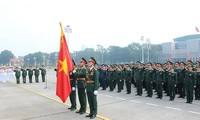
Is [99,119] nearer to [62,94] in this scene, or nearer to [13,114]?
[62,94]

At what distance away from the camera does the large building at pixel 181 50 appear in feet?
263

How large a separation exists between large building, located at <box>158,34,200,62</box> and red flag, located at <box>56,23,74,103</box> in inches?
2917

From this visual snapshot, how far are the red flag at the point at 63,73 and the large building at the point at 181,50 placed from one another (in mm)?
74085

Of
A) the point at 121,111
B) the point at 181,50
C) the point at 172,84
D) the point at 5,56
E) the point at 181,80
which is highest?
the point at 5,56

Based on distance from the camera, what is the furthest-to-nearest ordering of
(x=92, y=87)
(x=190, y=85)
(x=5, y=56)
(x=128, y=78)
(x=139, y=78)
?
(x=5, y=56), (x=128, y=78), (x=139, y=78), (x=190, y=85), (x=92, y=87)

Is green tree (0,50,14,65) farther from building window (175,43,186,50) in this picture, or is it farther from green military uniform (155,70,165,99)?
green military uniform (155,70,165,99)

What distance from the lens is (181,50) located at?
87625 mm

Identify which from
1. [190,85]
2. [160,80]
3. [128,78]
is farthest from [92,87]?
[128,78]

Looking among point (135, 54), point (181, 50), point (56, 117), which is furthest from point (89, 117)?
point (135, 54)

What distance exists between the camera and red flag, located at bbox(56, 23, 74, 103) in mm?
8508

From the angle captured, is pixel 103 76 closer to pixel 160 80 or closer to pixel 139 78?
pixel 139 78

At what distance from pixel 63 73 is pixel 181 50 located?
85.2 meters

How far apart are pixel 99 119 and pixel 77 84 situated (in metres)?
1.57

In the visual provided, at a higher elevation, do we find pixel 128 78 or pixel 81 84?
pixel 81 84
